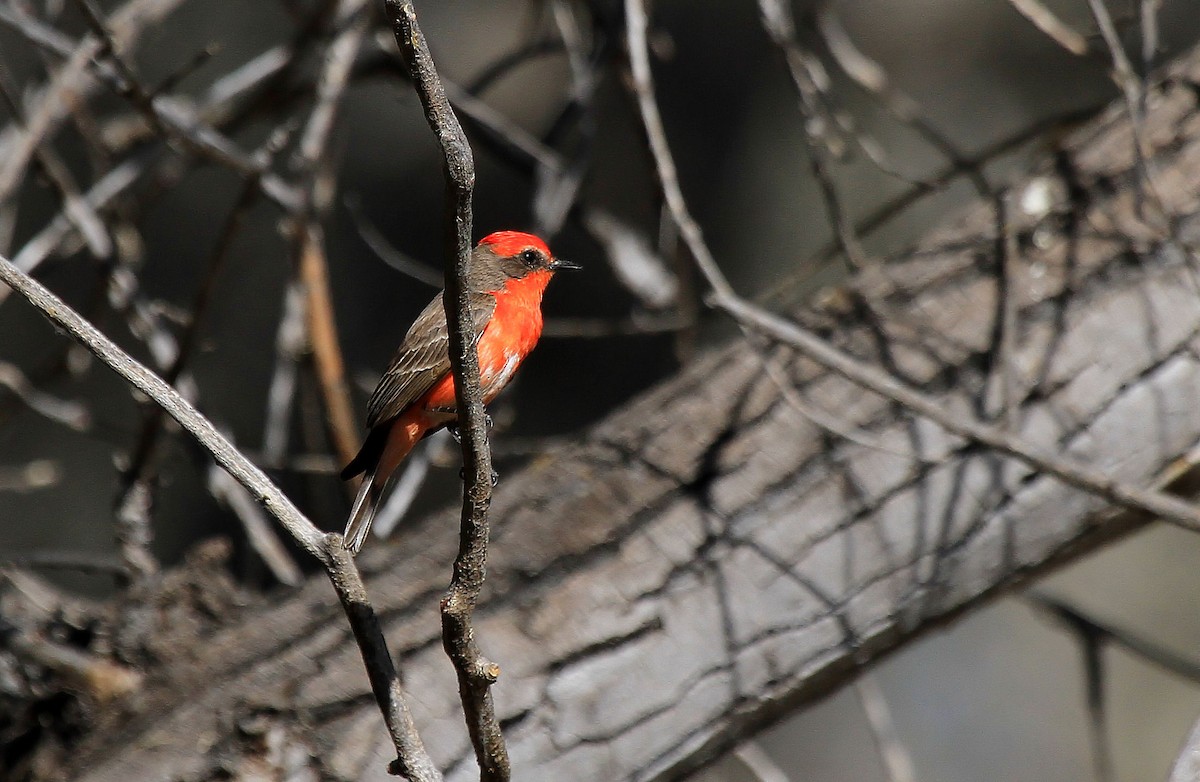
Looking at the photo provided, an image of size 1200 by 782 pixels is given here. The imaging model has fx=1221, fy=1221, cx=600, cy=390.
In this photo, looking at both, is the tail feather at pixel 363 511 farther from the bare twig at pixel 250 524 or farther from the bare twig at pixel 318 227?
the bare twig at pixel 318 227

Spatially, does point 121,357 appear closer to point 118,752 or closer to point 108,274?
point 118,752

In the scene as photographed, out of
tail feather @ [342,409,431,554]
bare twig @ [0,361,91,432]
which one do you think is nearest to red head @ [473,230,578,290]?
tail feather @ [342,409,431,554]

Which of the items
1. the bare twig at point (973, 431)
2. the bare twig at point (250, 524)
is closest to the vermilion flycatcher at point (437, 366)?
the bare twig at point (250, 524)

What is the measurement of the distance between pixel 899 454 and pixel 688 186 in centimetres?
462

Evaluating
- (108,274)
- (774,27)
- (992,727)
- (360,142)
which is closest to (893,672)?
(992,727)

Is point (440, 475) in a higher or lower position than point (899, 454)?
higher

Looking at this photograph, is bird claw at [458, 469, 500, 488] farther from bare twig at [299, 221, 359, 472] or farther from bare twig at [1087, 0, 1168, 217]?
bare twig at [1087, 0, 1168, 217]

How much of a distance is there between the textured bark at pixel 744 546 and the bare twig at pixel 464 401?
636 mm

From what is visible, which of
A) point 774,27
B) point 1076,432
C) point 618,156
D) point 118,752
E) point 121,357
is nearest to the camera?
point 121,357

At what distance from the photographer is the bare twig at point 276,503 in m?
1.69

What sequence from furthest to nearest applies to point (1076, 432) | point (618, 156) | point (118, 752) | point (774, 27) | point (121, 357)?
1. point (618, 156)
2. point (774, 27)
3. point (1076, 432)
4. point (118, 752)
5. point (121, 357)

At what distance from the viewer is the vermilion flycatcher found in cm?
310

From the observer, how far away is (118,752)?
247 cm

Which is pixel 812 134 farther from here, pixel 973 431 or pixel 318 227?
pixel 318 227
